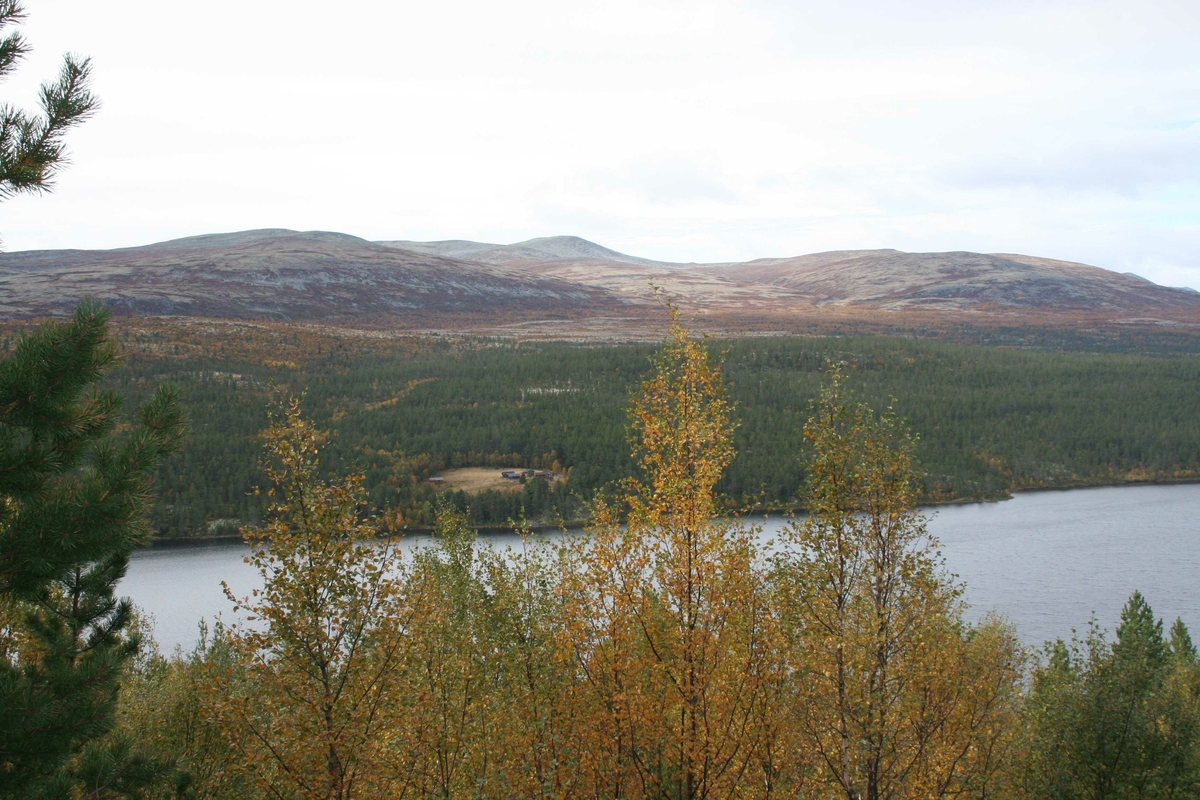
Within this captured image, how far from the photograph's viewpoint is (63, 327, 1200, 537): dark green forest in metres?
104

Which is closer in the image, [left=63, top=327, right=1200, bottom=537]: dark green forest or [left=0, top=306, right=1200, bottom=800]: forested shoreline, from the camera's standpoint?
[left=0, top=306, right=1200, bottom=800]: forested shoreline

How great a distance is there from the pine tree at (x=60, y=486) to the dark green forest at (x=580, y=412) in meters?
77.3

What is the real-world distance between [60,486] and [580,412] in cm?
11764

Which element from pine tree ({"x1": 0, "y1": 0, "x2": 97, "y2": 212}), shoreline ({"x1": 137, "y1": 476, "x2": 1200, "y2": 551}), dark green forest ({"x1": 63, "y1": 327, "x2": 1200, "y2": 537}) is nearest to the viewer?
pine tree ({"x1": 0, "y1": 0, "x2": 97, "y2": 212})

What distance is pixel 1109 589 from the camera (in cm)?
6612

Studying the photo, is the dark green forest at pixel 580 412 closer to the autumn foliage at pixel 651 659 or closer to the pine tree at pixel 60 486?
the autumn foliage at pixel 651 659

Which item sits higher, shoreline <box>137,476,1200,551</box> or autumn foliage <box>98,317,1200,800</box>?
autumn foliage <box>98,317,1200,800</box>

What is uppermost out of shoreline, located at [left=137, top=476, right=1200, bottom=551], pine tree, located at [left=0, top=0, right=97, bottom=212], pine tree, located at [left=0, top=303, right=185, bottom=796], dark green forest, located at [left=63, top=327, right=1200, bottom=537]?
pine tree, located at [left=0, top=0, right=97, bottom=212]

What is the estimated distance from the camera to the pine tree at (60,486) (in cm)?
920

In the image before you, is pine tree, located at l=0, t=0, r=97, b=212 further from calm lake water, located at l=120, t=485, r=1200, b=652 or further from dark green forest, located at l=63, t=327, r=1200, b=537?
dark green forest, located at l=63, t=327, r=1200, b=537

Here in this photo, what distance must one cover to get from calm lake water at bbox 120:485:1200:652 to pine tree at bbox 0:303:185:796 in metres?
46.0

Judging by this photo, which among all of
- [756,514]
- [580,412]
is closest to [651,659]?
[756,514]

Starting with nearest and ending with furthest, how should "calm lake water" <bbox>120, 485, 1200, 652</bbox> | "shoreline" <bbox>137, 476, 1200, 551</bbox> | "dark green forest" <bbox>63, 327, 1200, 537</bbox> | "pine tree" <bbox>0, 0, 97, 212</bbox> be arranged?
"pine tree" <bbox>0, 0, 97, 212</bbox>
"calm lake water" <bbox>120, 485, 1200, 652</bbox>
"shoreline" <bbox>137, 476, 1200, 551</bbox>
"dark green forest" <bbox>63, 327, 1200, 537</bbox>

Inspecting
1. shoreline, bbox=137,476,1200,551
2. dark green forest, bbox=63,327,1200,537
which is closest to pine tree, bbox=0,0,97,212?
shoreline, bbox=137,476,1200,551
